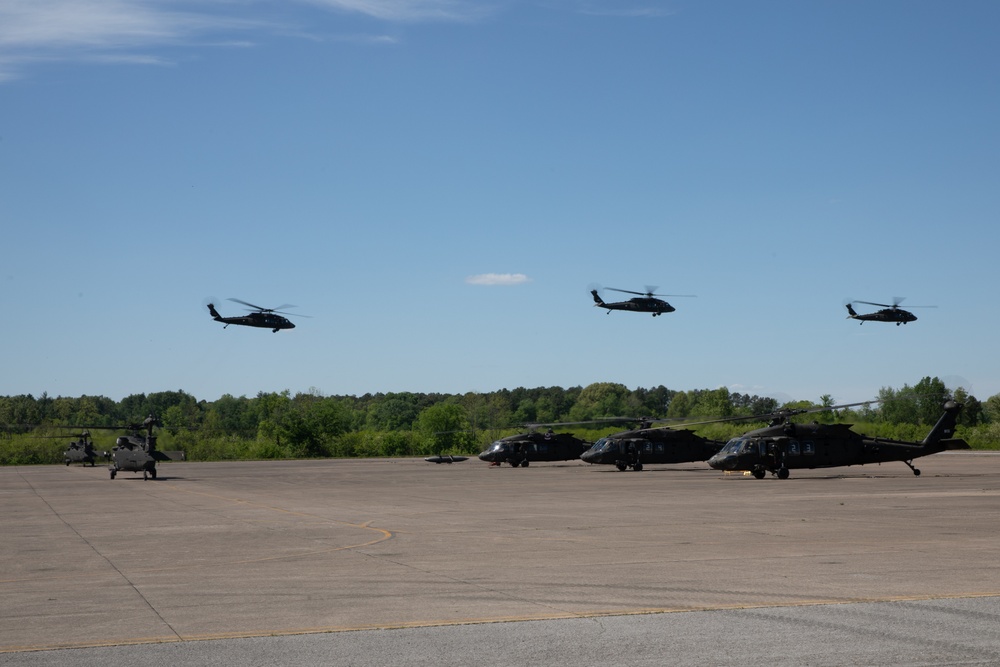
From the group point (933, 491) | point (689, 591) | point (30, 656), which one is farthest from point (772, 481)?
point (30, 656)

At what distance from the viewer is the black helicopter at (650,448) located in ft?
180

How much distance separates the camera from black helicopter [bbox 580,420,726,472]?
5497 centimetres

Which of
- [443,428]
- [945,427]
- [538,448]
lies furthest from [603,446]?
[443,428]

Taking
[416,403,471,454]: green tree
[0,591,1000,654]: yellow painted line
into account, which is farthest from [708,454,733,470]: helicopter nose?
[416,403,471,454]: green tree

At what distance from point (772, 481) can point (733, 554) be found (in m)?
26.5

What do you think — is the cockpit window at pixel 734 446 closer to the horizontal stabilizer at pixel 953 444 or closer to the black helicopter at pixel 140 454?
the horizontal stabilizer at pixel 953 444

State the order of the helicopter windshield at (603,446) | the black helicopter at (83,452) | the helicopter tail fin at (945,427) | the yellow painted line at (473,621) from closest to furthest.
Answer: the yellow painted line at (473,621) → the helicopter tail fin at (945,427) → the helicopter windshield at (603,446) → the black helicopter at (83,452)

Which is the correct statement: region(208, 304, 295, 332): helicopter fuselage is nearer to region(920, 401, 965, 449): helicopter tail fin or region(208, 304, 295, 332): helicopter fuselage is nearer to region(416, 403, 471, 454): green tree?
region(920, 401, 965, 449): helicopter tail fin

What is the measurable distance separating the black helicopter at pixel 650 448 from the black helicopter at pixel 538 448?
33.3ft

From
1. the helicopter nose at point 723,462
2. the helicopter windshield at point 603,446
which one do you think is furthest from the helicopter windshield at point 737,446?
the helicopter windshield at point 603,446

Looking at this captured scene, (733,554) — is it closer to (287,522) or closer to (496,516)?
(496,516)

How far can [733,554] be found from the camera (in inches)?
695

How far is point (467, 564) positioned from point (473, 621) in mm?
5177

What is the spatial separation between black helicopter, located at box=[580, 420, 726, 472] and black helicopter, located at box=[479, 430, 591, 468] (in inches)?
399
